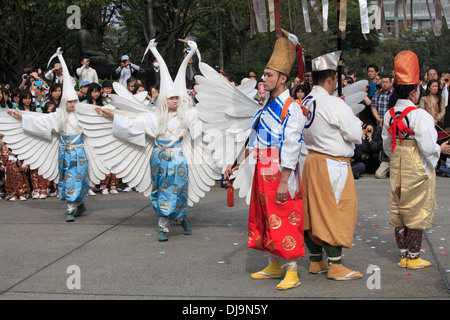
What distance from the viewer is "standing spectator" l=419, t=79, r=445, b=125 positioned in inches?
343

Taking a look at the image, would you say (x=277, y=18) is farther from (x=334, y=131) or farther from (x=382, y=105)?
(x=382, y=105)

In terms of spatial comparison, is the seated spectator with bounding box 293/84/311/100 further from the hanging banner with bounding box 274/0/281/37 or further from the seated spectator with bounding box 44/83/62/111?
the hanging banner with bounding box 274/0/281/37

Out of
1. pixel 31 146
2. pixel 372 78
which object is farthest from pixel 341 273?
pixel 372 78

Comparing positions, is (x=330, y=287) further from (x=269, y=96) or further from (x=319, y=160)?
(x=269, y=96)

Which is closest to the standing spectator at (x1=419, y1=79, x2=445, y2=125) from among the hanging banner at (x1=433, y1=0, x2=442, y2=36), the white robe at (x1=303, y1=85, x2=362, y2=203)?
the hanging banner at (x1=433, y1=0, x2=442, y2=36)

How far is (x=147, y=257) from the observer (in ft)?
16.6

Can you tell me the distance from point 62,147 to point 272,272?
3471 millimetres

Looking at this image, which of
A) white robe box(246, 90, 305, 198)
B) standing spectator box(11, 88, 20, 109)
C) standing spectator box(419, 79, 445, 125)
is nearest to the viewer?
white robe box(246, 90, 305, 198)

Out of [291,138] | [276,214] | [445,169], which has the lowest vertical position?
[445,169]

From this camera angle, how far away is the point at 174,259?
4.97 meters

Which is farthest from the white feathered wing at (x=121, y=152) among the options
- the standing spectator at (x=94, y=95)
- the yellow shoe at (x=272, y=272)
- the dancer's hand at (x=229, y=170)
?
the yellow shoe at (x=272, y=272)

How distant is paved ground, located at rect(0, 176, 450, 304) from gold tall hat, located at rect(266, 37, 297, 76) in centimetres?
164

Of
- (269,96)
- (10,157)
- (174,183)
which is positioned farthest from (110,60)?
(269,96)

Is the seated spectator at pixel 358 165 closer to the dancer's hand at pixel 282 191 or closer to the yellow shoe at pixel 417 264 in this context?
the yellow shoe at pixel 417 264
